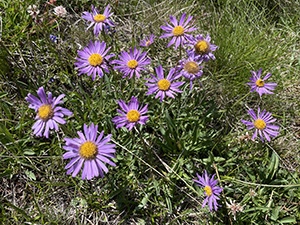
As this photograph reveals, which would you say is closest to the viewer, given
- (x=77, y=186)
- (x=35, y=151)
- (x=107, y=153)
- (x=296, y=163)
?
(x=107, y=153)

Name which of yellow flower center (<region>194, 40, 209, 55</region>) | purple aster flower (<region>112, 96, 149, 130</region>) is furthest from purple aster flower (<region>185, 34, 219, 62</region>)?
purple aster flower (<region>112, 96, 149, 130</region>)

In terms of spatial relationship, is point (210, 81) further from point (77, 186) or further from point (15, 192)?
point (15, 192)

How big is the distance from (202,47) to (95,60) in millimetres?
1078

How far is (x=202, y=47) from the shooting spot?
2.60 m

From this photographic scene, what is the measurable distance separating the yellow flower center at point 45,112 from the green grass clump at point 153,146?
38 centimetres

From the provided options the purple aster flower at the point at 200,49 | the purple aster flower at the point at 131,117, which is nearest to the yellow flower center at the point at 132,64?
the purple aster flower at the point at 131,117

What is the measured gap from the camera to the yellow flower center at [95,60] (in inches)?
101

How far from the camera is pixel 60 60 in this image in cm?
335

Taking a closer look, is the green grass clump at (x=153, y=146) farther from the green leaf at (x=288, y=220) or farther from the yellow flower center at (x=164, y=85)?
the yellow flower center at (x=164, y=85)

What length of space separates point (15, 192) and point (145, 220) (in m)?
1.43

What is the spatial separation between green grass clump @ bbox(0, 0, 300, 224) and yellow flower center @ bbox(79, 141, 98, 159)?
32 cm

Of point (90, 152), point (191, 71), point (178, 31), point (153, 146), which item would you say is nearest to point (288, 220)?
point (153, 146)

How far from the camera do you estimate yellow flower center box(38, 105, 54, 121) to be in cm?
211

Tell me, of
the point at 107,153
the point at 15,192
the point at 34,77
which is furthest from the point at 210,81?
the point at 15,192
